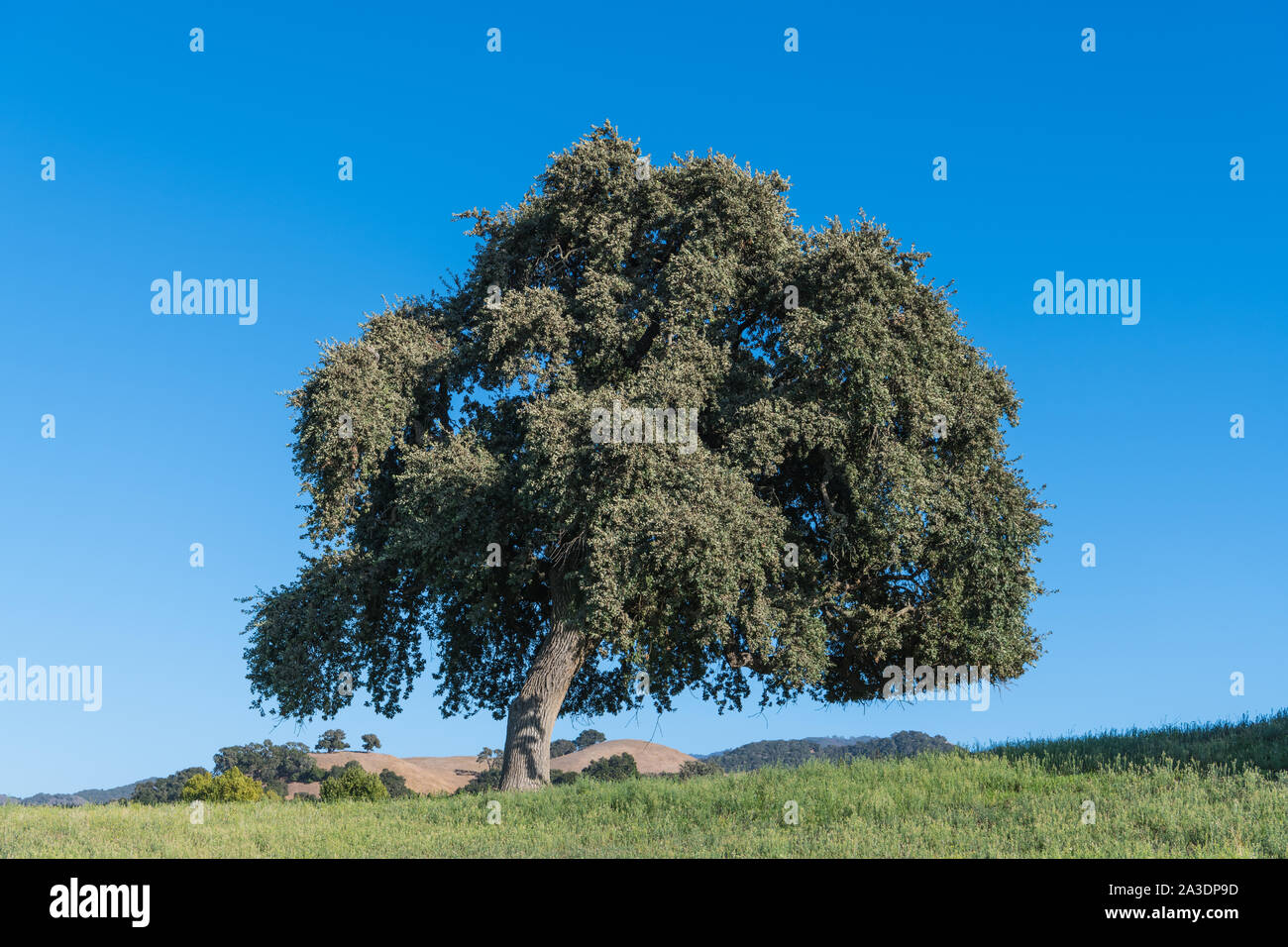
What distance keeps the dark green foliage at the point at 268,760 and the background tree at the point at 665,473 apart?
57742mm

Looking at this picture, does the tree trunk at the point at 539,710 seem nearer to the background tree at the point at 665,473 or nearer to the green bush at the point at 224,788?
the background tree at the point at 665,473

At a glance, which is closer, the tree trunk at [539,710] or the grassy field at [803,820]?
the grassy field at [803,820]

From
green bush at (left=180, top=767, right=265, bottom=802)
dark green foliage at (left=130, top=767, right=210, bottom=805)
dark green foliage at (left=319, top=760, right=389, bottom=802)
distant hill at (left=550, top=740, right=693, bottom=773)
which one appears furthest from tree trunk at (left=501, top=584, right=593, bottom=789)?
dark green foliage at (left=130, top=767, right=210, bottom=805)

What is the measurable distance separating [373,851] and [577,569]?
10.3m

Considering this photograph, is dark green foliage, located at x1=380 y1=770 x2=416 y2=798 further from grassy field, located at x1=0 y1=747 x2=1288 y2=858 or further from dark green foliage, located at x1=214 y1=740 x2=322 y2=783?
grassy field, located at x1=0 y1=747 x2=1288 y2=858

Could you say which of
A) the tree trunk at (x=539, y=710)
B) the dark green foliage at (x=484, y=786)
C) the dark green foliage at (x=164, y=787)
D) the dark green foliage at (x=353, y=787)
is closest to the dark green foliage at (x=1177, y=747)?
the tree trunk at (x=539, y=710)

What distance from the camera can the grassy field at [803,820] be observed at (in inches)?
634

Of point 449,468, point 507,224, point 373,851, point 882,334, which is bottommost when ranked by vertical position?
point 373,851

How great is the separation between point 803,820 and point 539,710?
402 inches

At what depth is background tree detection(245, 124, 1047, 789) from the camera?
79.9 ft
